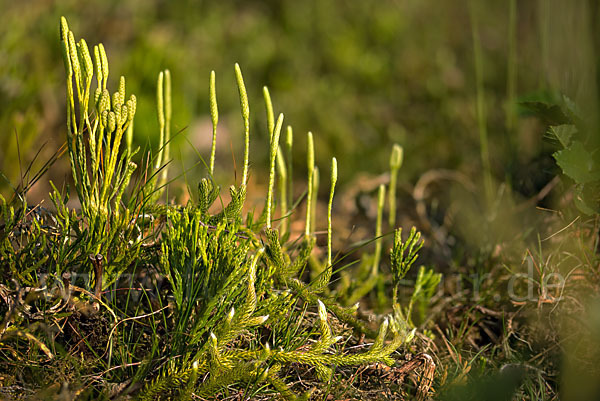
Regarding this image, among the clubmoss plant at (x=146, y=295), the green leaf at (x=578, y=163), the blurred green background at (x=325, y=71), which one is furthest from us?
the blurred green background at (x=325, y=71)

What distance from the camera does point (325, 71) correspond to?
362cm

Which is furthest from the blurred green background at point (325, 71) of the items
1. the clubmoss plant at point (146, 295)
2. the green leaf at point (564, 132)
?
the clubmoss plant at point (146, 295)

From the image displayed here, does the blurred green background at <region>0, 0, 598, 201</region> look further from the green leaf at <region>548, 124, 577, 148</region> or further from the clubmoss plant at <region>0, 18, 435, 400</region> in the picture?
the clubmoss plant at <region>0, 18, 435, 400</region>

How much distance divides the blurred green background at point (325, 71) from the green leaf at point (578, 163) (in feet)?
1.43

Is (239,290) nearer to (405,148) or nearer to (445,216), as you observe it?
A: (445,216)

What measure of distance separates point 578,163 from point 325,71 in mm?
2338

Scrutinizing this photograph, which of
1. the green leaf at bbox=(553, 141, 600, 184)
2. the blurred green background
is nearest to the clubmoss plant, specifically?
the green leaf at bbox=(553, 141, 600, 184)

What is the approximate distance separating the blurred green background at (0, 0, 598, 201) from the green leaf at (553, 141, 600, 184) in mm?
437

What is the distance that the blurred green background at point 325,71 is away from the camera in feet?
7.77

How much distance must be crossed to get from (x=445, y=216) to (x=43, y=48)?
88.2 inches

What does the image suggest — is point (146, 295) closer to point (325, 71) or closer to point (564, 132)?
point (564, 132)

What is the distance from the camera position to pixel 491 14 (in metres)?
4.17

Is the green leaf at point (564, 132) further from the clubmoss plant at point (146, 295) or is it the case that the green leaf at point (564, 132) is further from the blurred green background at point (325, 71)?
the clubmoss plant at point (146, 295)

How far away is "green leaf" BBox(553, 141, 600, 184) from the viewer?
1.45m
